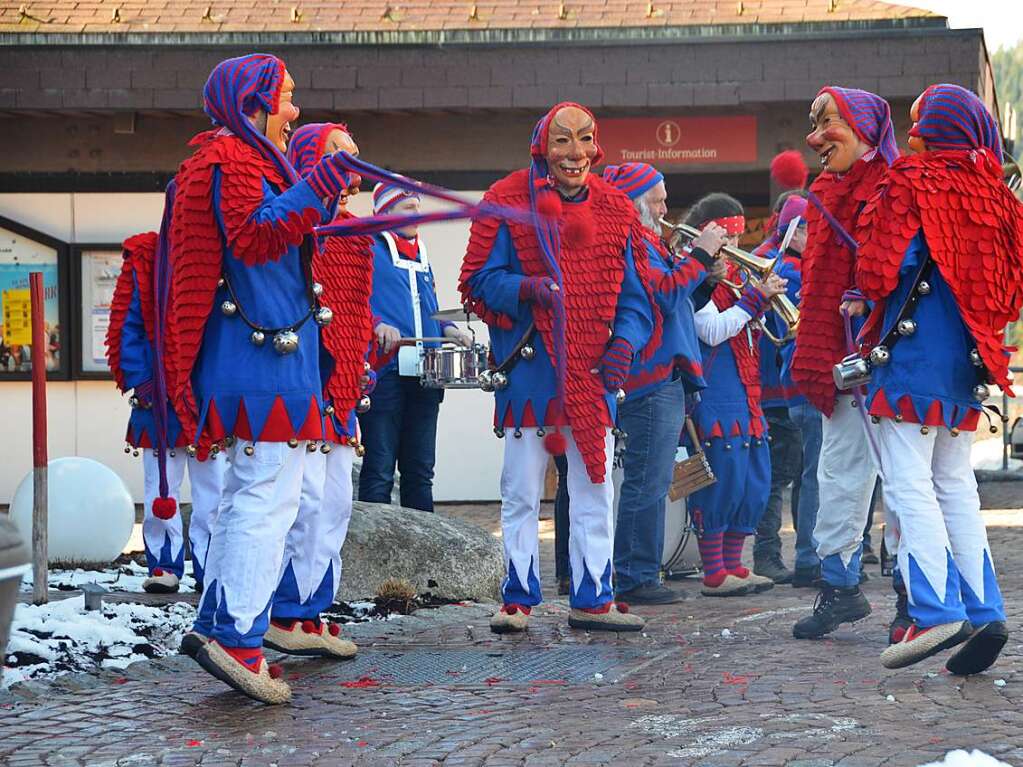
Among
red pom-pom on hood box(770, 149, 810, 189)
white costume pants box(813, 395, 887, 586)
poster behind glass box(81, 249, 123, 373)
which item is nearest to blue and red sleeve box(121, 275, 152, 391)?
red pom-pom on hood box(770, 149, 810, 189)

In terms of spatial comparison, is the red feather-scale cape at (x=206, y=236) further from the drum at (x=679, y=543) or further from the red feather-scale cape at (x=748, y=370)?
the red feather-scale cape at (x=748, y=370)

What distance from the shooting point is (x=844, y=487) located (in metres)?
7.00

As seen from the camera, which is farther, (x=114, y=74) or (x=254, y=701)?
(x=114, y=74)

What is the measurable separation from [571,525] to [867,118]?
6.82ft

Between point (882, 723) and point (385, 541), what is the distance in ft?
11.8

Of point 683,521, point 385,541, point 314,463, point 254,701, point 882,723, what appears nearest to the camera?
point 882,723

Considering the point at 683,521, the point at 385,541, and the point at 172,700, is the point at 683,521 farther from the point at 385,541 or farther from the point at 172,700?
the point at 172,700

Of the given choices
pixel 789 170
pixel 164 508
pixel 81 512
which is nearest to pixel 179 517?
pixel 81 512

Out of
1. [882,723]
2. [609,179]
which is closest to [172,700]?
[882,723]

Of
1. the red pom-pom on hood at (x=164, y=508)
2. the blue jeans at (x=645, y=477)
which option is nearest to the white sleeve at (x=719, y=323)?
the blue jeans at (x=645, y=477)

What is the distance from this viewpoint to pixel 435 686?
6.16 m

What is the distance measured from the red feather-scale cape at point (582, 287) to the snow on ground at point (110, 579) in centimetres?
261

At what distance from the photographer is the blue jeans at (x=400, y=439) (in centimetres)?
927

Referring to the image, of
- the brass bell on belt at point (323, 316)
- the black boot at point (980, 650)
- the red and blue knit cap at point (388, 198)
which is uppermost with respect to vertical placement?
the red and blue knit cap at point (388, 198)
